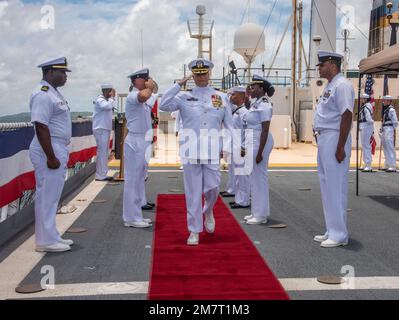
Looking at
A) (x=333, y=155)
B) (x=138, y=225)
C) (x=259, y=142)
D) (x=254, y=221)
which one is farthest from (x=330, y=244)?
(x=138, y=225)

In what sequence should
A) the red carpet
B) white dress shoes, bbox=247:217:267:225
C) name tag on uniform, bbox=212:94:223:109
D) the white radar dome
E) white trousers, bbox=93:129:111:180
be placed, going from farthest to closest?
the white radar dome
white trousers, bbox=93:129:111:180
white dress shoes, bbox=247:217:267:225
name tag on uniform, bbox=212:94:223:109
the red carpet

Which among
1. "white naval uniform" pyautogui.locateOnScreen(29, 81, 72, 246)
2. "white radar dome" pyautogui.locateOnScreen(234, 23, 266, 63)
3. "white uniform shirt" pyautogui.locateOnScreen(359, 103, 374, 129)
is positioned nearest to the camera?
"white naval uniform" pyautogui.locateOnScreen(29, 81, 72, 246)

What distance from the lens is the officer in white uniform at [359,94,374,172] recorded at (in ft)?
47.0

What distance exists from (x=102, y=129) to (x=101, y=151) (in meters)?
0.50

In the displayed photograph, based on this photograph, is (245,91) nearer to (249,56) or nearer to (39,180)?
(39,180)

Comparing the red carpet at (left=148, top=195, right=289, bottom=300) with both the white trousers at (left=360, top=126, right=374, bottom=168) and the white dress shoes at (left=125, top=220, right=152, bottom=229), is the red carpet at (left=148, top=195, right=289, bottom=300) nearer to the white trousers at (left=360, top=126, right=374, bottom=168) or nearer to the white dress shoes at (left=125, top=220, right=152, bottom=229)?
the white dress shoes at (left=125, top=220, right=152, bottom=229)

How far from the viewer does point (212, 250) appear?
5914 millimetres

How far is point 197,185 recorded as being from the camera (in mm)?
6215

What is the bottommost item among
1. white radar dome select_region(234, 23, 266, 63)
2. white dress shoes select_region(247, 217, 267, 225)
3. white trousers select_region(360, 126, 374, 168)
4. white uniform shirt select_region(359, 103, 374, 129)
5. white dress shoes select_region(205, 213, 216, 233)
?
white dress shoes select_region(247, 217, 267, 225)

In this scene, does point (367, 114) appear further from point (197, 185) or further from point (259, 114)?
point (197, 185)

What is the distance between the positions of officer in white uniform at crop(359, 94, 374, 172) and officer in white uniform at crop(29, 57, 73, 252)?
33.6 feet

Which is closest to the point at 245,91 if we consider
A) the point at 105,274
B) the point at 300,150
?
the point at 105,274

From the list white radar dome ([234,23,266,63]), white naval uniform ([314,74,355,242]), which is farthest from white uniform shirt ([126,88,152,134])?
white radar dome ([234,23,266,63])
